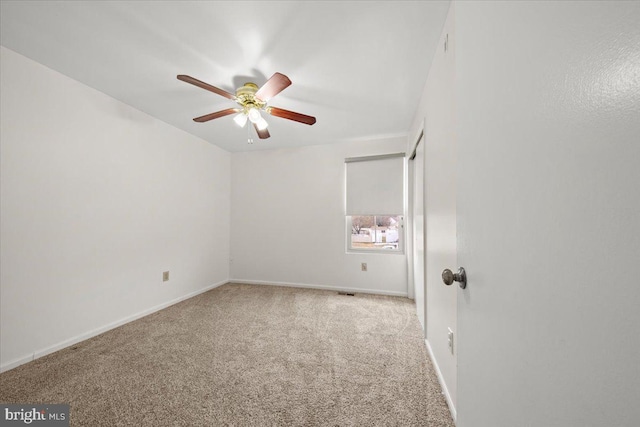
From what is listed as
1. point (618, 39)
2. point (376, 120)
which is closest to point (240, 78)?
point (376, 120)

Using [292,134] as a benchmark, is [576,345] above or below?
below

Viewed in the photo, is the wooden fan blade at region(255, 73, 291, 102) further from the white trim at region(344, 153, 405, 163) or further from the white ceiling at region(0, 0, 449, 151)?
the white trim at region(344, 153, 405, 163)

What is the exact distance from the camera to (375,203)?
3791 mm

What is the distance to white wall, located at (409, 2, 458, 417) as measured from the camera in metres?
1.43

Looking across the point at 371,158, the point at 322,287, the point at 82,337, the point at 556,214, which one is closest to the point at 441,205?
the point at 556,214

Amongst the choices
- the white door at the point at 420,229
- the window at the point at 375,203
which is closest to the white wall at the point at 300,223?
the window at the point at 375,203

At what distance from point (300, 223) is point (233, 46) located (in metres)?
2.71

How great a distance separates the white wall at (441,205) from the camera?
1432mm

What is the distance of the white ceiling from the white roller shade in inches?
45.5

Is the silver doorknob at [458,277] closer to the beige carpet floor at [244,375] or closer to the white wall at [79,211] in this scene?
the beige carpet floor at [244,375]

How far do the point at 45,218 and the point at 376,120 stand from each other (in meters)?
3.36

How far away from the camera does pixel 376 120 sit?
311 cm

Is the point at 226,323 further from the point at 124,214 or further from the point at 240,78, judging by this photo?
the point at 240,78

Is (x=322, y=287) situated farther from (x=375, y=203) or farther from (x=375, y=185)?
(x=375, y=185)
